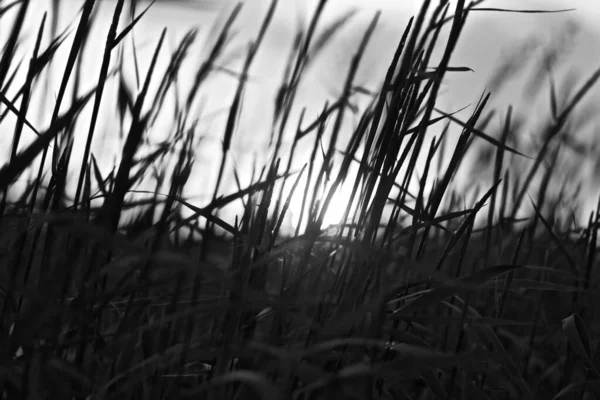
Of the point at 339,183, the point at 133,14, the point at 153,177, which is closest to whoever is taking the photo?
the point at 339,183

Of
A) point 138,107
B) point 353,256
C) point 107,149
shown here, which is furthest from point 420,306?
point 107,149

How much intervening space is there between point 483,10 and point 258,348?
452 mm

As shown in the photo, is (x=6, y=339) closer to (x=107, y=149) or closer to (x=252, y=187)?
(x=252, y=187)

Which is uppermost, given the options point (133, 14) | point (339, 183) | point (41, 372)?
point (133, 14)

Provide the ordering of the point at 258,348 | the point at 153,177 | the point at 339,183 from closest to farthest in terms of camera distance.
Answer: the point at 258,348, the point at 339,183, the point at 153,177

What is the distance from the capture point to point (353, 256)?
701 millimetres

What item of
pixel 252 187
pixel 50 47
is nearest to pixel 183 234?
pixel 252 187

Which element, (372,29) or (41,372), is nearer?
(41,372)

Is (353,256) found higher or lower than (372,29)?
lower

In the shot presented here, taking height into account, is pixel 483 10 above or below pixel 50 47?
above

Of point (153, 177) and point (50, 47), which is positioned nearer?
point (50, 47)

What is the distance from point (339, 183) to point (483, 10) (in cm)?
25

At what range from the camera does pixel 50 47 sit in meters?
0.66

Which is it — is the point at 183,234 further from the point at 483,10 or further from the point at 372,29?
the point at 483,10
